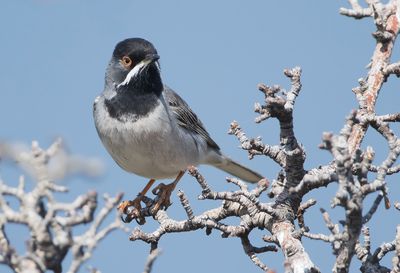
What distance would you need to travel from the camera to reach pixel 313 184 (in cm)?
397

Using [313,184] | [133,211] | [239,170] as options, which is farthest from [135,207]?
[313,184]

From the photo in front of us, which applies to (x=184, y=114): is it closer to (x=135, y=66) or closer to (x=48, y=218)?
(x=135, y=66)

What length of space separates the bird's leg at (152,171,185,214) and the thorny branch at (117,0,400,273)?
1.61 meters

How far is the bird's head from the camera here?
736 centimetres

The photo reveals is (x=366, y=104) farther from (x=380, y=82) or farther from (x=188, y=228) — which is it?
(x=188, y=228)

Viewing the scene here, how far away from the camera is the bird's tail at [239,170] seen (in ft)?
30.6

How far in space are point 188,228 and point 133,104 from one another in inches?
96.4

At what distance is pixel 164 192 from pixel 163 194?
0.07 metres

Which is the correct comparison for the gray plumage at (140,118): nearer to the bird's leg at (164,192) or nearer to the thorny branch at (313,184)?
the bird's leg at (164,192)

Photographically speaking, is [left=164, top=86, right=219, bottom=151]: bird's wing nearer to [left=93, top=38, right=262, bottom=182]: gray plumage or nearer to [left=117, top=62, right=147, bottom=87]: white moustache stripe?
[left=93, top=38, right=262, bottom=182]: gray plumage

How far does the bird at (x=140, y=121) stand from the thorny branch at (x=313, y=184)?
5.97 feet

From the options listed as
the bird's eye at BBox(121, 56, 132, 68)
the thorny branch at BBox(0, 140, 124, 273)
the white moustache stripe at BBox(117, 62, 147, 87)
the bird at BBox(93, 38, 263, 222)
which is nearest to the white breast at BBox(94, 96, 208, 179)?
the bird at BBox(93, 38, 263, 222)

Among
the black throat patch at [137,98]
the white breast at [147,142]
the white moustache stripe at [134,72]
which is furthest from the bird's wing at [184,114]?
the white moustache stripe at [134,72]

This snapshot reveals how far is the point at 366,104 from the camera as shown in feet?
17.6
